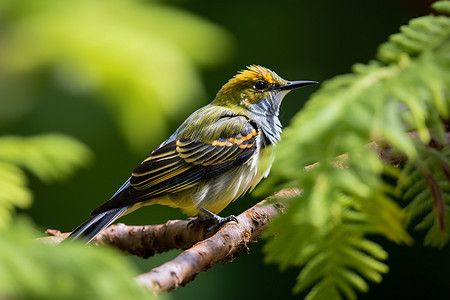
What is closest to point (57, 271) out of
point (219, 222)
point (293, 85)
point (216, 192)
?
point (219, 222)

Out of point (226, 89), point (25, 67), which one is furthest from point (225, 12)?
point (25, 67)

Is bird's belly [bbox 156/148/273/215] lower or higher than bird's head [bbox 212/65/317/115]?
lower

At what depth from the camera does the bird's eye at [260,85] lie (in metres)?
3.76

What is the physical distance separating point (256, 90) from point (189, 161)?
87cm

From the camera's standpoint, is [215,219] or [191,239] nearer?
[191,239]

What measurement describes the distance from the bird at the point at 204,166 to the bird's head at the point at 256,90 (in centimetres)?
13

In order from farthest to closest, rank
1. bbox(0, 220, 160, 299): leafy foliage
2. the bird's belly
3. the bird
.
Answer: the bird's belly < the bird < bbox(0, 220, 160, 299): leafy foliage

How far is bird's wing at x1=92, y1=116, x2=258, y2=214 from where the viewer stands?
2.97 meters

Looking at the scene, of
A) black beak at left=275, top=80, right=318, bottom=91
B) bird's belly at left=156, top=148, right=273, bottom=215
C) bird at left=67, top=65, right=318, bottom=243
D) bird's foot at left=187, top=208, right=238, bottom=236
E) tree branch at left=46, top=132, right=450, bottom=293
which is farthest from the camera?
black beak at left=275, top=80, right=318, bottom=91

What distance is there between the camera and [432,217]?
915mm

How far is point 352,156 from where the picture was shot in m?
0.62

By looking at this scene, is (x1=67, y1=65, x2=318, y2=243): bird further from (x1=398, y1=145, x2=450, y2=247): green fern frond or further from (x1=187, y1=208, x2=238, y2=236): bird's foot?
(x1=398, y1=145, x2=450, y2=247): green fern frond

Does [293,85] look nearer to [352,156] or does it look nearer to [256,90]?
[256,90]

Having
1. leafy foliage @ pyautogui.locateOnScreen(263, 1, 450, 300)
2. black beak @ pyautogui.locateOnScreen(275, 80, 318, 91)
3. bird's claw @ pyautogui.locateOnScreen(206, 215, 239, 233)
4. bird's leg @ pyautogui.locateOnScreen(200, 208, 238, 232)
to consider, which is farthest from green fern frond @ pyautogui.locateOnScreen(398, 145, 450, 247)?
black beak @ pyautogui.locateOnScreen(275, 80, 318, 91)
